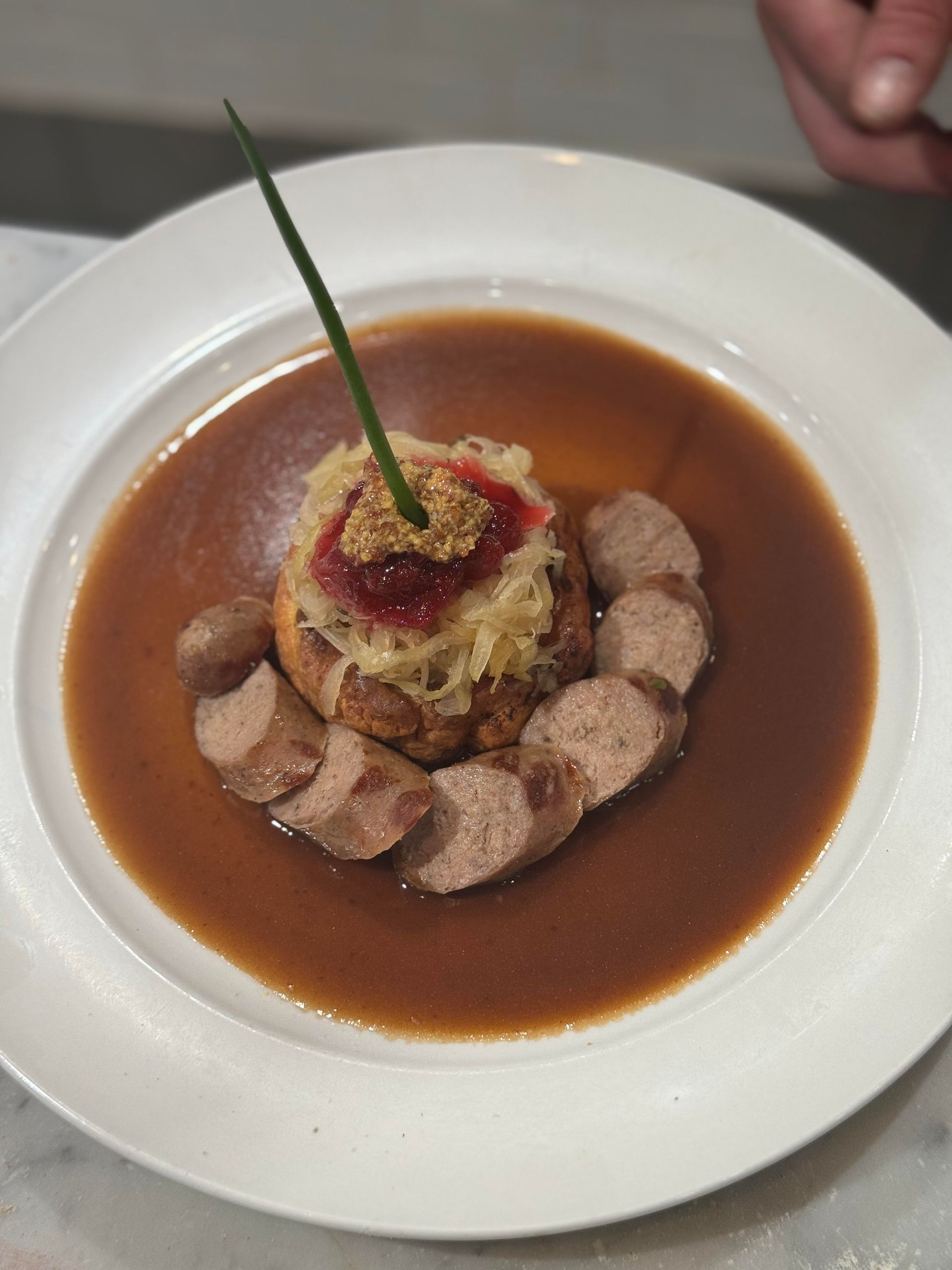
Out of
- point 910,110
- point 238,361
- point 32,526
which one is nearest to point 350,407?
point 238,361

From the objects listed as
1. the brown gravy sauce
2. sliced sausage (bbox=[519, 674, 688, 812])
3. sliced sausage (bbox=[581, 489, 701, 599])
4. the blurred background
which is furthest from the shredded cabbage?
the blurred background

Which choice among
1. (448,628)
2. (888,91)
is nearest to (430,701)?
(448,628)

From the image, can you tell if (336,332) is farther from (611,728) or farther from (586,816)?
(586,816)

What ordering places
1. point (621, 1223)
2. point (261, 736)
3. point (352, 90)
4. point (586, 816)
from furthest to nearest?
1. point (352, 90)
2. point (586, 816)
3. point (261, 736)
4. point (621, 1223)

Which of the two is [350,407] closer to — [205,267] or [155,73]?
[205,267]

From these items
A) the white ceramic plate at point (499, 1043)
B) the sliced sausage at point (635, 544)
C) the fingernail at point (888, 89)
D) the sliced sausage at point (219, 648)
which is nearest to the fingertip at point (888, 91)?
the fingernail at point (888, 89)
